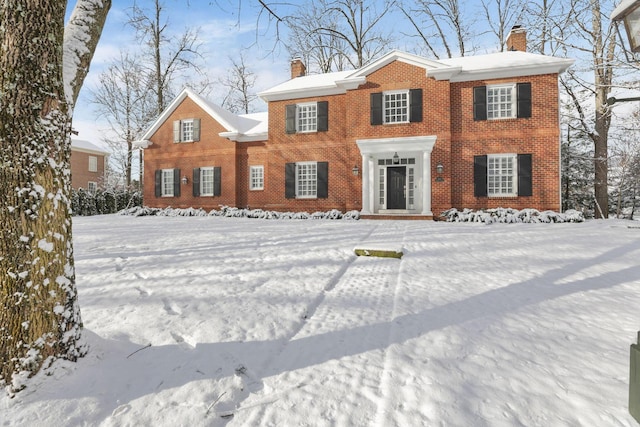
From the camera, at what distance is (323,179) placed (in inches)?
584

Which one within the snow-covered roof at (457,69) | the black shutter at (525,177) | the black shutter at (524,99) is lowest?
the black shutter at (525,177)

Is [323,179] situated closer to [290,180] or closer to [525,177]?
[290,180]

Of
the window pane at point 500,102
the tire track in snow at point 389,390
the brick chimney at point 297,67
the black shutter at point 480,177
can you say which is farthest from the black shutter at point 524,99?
the tire track in snow at point 389,390

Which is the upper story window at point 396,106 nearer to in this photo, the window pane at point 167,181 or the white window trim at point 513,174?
the white window trim at point 513,174

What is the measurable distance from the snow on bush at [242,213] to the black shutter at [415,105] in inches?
187

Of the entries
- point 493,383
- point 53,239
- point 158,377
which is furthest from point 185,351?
point 493,383

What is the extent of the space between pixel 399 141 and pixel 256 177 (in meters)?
7.80

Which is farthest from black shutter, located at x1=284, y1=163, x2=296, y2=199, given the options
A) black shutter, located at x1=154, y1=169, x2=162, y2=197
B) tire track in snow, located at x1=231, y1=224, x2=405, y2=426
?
tire track in snow, located at x1=231, y1=224, x2=405, y2=426

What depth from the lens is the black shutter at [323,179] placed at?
1482cm

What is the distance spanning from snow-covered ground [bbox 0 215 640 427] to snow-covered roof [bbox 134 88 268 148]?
12422 mm

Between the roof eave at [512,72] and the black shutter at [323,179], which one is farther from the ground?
the roof eave at [512,72]

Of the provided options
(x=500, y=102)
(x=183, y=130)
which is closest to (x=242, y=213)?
(x=183, y=130)

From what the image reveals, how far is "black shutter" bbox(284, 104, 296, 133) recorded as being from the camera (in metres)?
15.4

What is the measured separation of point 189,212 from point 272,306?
1477cm
